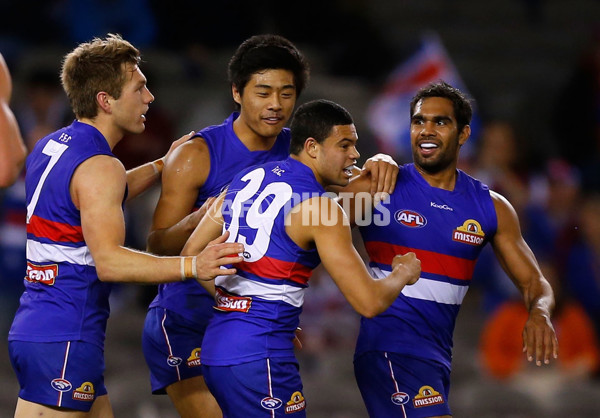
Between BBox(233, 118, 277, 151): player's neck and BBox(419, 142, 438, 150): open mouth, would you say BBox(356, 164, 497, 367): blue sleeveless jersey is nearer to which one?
BBox(419, 142, 438, 150): open mouth

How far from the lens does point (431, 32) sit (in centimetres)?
1347

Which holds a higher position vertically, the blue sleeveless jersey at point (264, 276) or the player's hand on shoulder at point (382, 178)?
the player's hand on shoulder at point (382, 178)

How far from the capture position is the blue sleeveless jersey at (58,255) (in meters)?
4.86

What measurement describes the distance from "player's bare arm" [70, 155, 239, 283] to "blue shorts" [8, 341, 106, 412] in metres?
0.47

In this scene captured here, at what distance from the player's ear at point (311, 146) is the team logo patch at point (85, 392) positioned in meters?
1.65

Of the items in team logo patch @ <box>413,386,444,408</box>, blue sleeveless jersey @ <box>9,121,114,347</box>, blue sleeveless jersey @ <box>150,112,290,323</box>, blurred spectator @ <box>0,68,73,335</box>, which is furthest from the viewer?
blurred spectator @ <box>0,68,73,335</box>

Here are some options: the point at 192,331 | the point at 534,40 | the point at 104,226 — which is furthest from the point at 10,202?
the point at 534,40

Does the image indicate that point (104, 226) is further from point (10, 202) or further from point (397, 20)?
point (397, 20)

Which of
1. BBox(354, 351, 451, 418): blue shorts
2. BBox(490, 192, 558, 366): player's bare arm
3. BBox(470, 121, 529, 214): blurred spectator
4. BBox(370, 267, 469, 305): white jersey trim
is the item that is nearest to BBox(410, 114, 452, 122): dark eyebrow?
BBox(490, 192, 558, 366): player's bare arm

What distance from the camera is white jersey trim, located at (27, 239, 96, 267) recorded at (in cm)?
492

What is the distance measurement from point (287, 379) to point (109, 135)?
1.60 metres

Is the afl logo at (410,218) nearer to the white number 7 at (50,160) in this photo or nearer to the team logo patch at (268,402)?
the team logo patch at (268,402)

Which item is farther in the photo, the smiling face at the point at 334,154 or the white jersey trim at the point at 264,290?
the smiling face at the point at 334,154

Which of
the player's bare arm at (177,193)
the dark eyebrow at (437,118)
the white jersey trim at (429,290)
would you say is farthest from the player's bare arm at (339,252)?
the dark eyebrow at (437,118)
